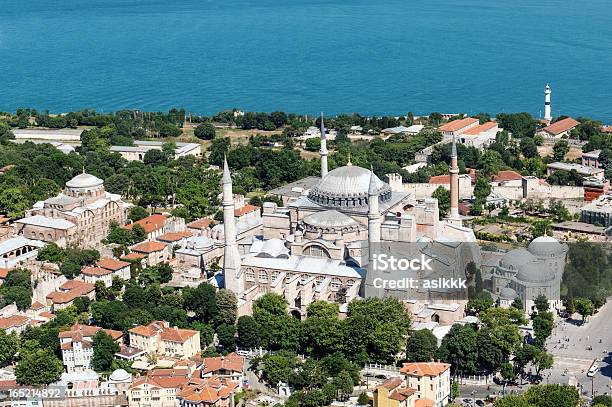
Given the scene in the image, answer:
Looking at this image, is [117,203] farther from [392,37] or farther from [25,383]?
[392,37]

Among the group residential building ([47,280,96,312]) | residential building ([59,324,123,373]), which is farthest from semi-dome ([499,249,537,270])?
residential building ([47,280,96,312])

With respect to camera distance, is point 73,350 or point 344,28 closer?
point 73,350

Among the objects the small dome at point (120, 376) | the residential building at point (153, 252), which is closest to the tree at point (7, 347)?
the small dome at point (120, 376)

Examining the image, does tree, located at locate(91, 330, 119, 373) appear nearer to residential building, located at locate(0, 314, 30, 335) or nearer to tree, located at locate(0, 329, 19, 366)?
tree, located at locate(0, 329, 19, 366)

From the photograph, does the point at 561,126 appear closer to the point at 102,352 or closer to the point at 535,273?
the point at 535,273

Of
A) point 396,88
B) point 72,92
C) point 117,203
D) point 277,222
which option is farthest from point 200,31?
point 277,222

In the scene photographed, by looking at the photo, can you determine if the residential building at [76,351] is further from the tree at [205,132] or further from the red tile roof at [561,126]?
the red tile roof at [561,126]
